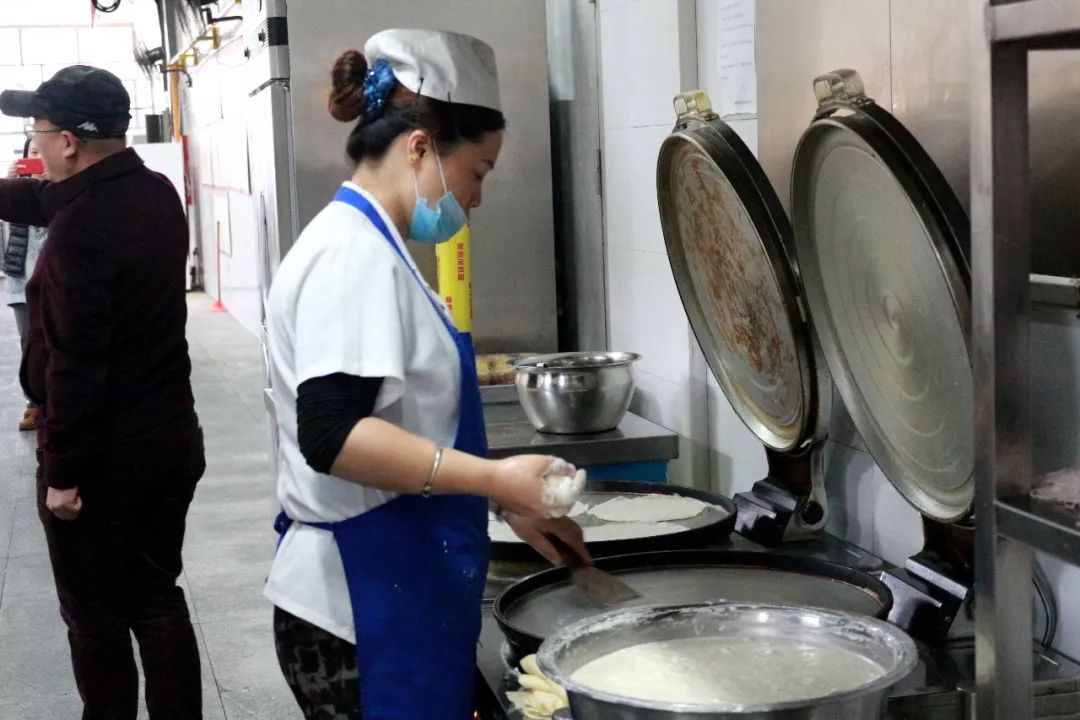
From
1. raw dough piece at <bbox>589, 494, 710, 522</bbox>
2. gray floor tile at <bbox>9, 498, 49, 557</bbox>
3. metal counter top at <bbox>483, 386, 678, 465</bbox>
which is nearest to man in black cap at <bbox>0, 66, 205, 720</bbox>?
metal counter top at <bbox>483, 386, 678, 465</bbox>

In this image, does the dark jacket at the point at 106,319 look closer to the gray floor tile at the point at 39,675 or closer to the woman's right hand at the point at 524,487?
the gray floor tile at the point at 39,675

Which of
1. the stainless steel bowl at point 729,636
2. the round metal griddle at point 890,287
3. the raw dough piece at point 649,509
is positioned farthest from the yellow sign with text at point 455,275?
the stainless steel bowl at point 729,636

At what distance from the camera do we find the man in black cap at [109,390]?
2.78 meters

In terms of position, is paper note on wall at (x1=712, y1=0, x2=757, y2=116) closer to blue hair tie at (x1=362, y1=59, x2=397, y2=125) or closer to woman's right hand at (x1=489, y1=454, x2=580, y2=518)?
blue hair tie at (x1=362, y1=59, x2=397, y2=125)

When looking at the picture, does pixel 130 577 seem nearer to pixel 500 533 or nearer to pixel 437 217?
pixel 500 533

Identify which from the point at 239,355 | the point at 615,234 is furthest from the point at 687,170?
the point at 239,355

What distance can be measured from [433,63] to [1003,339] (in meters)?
0.79

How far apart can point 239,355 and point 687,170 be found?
329 inches

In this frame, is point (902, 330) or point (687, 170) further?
point (687, 170)

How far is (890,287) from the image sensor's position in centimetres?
176

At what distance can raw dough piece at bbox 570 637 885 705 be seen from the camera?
146 centimetres

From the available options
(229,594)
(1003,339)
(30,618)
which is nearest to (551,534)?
(1003,339)

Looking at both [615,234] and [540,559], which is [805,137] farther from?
[615,234]

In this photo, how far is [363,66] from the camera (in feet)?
5.53
